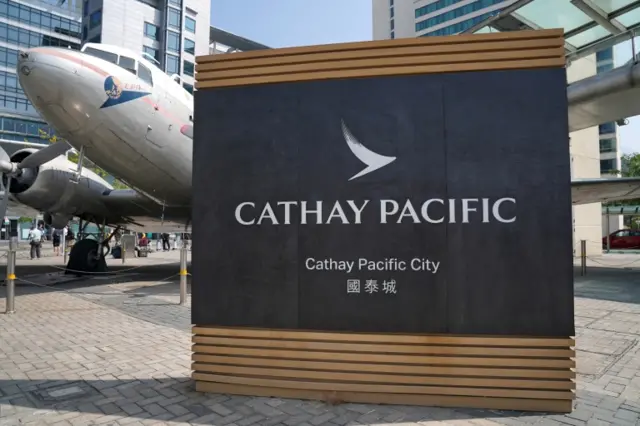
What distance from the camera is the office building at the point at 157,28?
51.8 metres

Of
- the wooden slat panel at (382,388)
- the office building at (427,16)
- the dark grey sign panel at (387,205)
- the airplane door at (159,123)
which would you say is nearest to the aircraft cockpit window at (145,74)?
the airplane door at (159,123)

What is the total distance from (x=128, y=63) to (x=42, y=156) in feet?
15.6

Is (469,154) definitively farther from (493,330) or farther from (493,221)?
(493,330)

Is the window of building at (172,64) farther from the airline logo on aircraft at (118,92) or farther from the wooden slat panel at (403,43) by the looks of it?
the wooden slat panel at (403,43)

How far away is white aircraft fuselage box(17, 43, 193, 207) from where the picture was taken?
311 inches

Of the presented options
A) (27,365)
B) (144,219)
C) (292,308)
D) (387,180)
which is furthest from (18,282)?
(387,180)

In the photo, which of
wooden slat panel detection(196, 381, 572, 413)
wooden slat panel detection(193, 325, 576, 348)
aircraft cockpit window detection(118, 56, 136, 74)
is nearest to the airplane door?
aircraft cockpit window detection(118, 56, 136, 74)

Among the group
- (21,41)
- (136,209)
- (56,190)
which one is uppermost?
(21,41)

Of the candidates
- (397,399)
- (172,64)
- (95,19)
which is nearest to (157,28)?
(172,64)

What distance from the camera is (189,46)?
60.5 m

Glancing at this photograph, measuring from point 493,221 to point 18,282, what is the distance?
1345 cm

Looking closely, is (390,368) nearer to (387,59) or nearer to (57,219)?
(387,59)

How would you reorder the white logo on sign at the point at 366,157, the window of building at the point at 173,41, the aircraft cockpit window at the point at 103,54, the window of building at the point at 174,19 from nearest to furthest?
the white logo on sign at the point at 366,157, the aircraft cockpit window at the point at 103,54, the window of building at the point at 173,41, the window of building at the point at 174,19

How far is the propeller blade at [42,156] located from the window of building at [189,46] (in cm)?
5344
